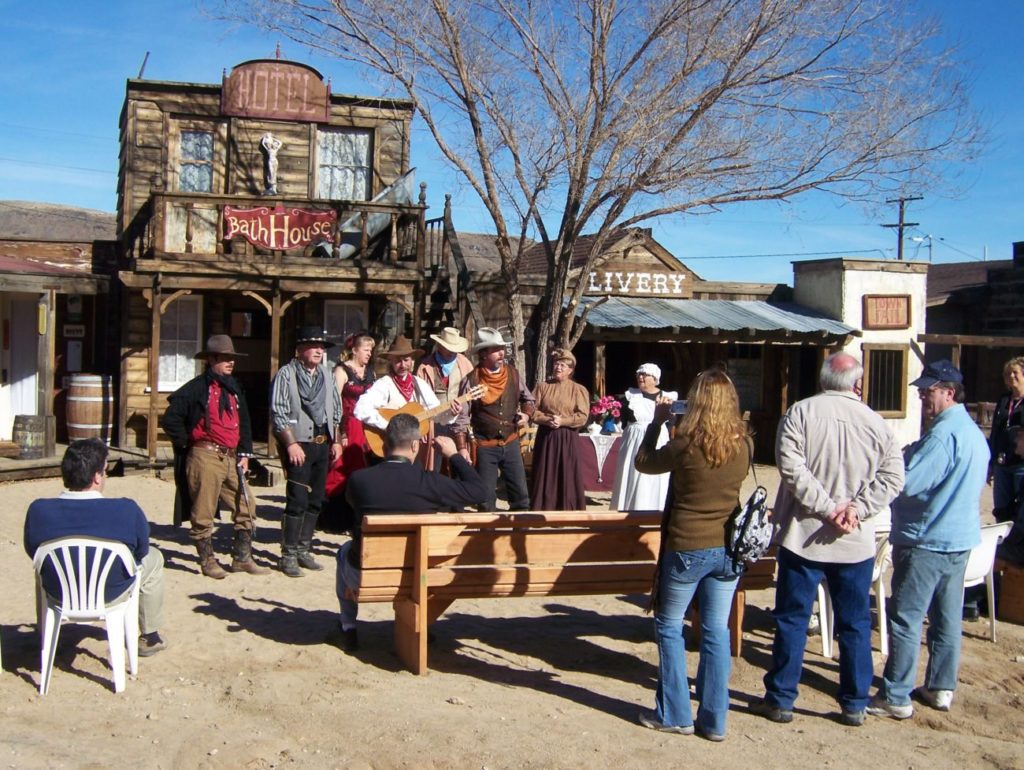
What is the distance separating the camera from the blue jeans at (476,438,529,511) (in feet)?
25.5

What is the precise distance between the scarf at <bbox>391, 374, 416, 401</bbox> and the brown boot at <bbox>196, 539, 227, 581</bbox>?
1.66m

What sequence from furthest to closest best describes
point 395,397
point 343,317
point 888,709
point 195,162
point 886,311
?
point 886,311
point 343,317
point 195,162
point 395,397
point 888,709

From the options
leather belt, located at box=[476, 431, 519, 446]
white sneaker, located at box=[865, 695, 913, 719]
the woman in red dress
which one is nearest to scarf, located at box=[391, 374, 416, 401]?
the woman in red dress

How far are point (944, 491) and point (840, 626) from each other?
0.89 meters

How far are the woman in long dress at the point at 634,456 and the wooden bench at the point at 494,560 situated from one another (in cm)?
242

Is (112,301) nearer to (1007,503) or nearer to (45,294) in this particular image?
(45,294)

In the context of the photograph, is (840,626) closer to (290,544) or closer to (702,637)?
(702,637)

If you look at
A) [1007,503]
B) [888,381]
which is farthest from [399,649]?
[888,381]

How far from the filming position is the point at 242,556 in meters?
7.21

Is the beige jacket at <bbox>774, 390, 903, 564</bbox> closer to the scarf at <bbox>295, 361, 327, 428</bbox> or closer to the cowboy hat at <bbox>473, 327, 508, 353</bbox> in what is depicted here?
the cowboy hat at <bbox>473, 327, 508, 353</bbox>

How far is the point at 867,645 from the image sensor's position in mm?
4703

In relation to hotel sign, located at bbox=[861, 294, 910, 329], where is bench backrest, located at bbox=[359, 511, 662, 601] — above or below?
below

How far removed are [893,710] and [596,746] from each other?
1558 mm

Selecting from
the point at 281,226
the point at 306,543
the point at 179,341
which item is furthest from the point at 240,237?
the point at 306,543
